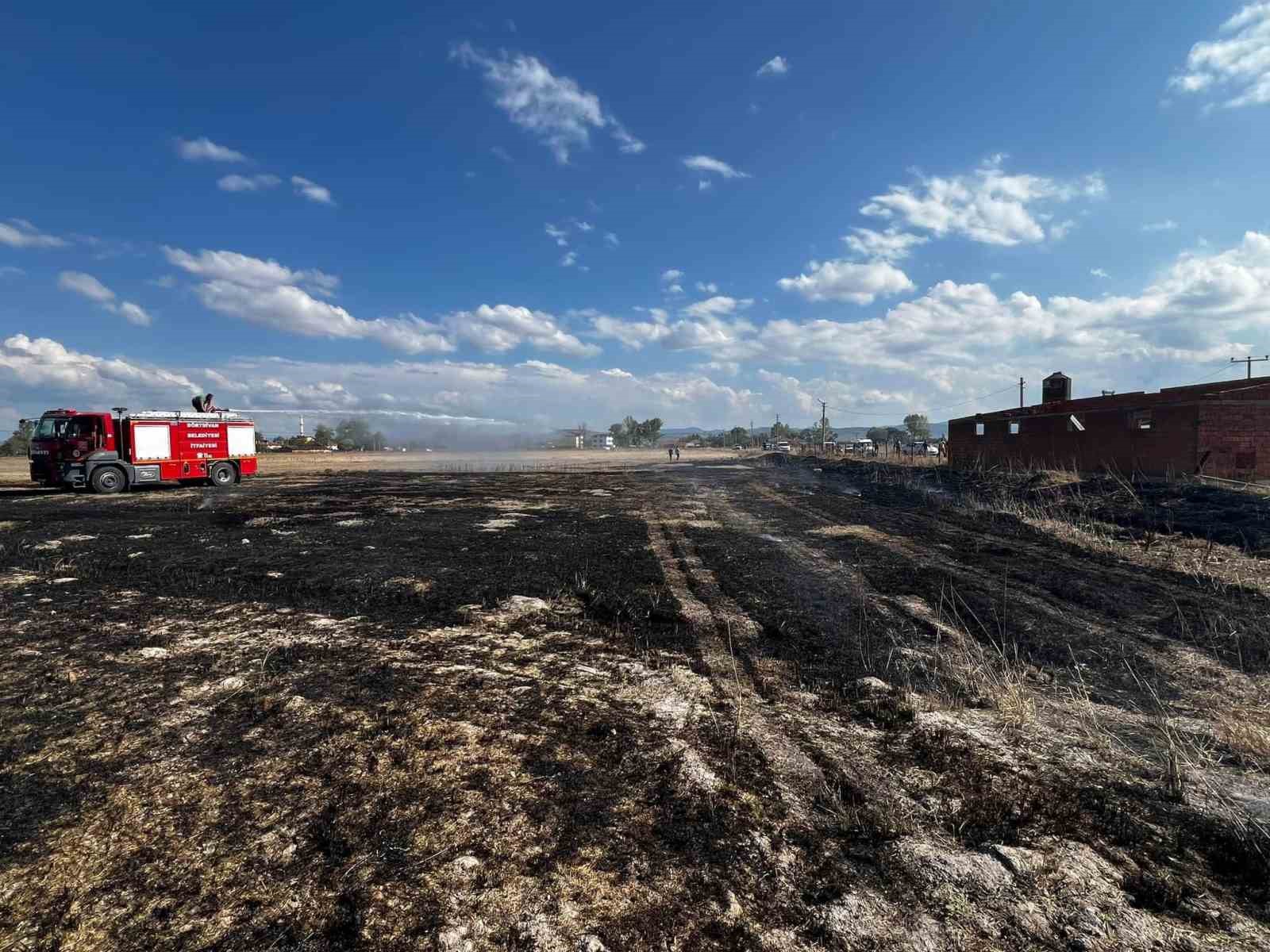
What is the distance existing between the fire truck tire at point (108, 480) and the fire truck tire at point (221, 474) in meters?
2.95

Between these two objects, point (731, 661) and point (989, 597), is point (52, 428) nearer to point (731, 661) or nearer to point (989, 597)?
point (731, 661)

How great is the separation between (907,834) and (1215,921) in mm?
1064

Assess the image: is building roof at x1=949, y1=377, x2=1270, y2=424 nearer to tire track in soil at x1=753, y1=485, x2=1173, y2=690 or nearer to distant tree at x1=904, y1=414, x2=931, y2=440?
tire track in soil at x1=753, y1=485, x2=1173, y2=690

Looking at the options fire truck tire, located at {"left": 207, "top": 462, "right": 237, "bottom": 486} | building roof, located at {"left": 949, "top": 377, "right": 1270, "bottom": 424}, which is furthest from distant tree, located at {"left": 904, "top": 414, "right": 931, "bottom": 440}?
fire truck tire, located at {"left": 207, "top": 462, "right": 237, "bottom": 486}

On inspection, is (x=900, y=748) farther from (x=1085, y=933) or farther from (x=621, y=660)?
(x=621, y=660)


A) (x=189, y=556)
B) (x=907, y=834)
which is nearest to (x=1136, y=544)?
(x=907, y=834)

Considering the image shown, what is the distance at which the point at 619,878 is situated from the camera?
2299 mm

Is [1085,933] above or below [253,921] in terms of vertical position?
below

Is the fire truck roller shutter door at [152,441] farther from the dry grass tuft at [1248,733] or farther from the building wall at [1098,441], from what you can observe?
the building wall at [1098,441]

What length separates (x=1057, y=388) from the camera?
39.6 m

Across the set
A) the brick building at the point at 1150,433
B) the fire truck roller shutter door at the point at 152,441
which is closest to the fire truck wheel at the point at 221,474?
the fire truck roller shutter door at the point at 152,441

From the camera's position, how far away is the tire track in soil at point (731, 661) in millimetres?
3014

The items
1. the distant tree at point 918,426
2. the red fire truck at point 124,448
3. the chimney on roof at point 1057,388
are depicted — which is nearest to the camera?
the red fire truck at point 124,448

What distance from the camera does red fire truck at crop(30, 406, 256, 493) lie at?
57.7 ft
